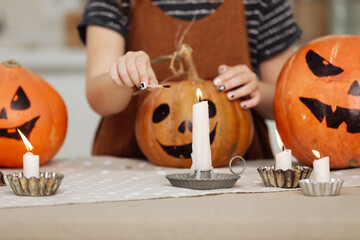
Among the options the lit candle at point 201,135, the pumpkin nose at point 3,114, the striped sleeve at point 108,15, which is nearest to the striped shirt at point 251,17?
the striped sleeve at point 108,15

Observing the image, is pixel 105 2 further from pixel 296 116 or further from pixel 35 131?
pixel 296 116

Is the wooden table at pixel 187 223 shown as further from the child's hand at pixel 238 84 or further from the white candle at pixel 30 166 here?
the child's hand at pixel 238 84

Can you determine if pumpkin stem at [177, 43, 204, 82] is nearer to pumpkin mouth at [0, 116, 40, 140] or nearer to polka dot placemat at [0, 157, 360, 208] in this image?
polka dot placemat at [0, 157, 360, 208]

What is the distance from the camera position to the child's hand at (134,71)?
88 centimetres

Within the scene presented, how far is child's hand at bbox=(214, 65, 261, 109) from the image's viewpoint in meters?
1.02

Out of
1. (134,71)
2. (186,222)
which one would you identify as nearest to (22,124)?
(134,71)

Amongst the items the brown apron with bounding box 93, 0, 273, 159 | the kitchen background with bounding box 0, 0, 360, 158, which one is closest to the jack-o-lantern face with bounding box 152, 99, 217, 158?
the brown apron with bounding box 93, 0, 273, 159

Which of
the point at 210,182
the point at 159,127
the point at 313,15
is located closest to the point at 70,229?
the point at 210,182

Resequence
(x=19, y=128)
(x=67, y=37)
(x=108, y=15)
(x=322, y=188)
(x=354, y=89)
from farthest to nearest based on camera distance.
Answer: (x=67, y=37) < (x=108, y=15) < (x=19, y=128) < (x=354, y=89) < (x=322, y=188)

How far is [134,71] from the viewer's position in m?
0.89

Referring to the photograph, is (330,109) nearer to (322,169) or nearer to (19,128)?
(322,169)

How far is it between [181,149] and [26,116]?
289 mm

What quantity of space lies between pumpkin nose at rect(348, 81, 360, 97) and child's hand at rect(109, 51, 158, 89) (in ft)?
1.04

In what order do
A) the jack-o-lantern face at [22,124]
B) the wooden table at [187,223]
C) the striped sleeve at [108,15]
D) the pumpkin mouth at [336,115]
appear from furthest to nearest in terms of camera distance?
the striped sleeve at [108,15] → the jack-o-lantern face at [22,124] → the pumpkin mouth at [336,115] → the wooden table at [187,223]
